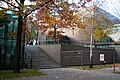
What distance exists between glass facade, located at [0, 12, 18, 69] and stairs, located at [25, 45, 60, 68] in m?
3.49

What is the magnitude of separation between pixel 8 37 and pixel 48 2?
7.00m

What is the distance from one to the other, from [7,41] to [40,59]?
735 cm

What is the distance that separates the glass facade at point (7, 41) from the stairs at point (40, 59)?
11.4 ft

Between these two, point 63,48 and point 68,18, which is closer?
point 68,18

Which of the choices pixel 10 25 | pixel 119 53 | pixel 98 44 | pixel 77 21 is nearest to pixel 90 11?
pixel 77 21

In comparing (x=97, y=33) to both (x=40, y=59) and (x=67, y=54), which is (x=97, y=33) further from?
(x=40, y=59)

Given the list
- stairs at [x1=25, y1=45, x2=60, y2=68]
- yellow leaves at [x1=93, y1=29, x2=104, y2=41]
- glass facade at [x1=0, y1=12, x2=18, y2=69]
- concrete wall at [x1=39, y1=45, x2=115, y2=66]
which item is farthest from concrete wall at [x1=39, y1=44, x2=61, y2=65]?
glass facade at [x1=0, y1=12, x2=18, y2=69]

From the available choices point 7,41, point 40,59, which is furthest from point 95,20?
point 7,41

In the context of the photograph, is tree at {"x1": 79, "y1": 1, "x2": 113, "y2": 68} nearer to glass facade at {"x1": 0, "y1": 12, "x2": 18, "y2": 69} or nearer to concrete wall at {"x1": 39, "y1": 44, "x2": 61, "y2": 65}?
concrete wall at {"x1": 39, "y1": 44, "x2": 61, "y2": 65}

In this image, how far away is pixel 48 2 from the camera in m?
16.1

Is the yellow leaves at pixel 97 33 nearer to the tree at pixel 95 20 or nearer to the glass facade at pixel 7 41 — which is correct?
the tree at pixel 95 20

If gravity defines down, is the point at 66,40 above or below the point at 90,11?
below

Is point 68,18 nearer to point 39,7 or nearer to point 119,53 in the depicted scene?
point 39,7

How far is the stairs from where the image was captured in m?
25.5
